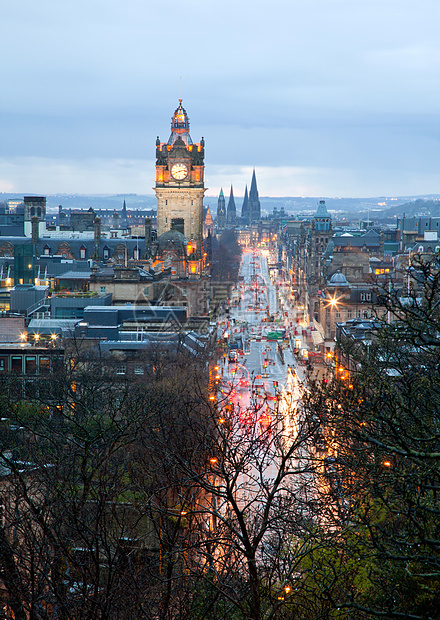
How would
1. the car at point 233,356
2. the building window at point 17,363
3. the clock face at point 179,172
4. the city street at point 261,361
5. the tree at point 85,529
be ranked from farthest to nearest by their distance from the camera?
the clock face at point 179,172 < the car at point 233,356 < the city street at point 261,361 < the building window at point 17,363 < the tree at point 85,529

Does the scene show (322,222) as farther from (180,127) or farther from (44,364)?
(44,364)

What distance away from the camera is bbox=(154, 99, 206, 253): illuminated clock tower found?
5709 inches

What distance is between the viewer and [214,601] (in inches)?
885

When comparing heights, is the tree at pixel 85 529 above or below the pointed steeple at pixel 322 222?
below

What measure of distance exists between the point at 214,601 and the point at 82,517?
6.66 metres

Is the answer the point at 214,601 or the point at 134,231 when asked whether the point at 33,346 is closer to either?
the point at 214,601

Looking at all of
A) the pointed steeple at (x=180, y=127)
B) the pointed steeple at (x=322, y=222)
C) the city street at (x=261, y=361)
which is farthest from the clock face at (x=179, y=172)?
the pointed steeple at (x=322, y=222)

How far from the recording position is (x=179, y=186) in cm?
14575

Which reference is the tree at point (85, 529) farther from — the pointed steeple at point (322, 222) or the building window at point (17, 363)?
the pointed steeple at point (322, 222)

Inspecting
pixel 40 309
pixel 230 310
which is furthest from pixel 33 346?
pixel 230 310

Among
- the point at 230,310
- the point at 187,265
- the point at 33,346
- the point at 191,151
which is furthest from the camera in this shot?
the point at 230,310

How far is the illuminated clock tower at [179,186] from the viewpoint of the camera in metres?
145

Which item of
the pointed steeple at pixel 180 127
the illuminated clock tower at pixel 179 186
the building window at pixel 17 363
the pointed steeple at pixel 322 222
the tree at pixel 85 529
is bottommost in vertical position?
the building window at pixel 17 363

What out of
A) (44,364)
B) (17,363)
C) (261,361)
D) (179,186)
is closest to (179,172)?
(179,186)
